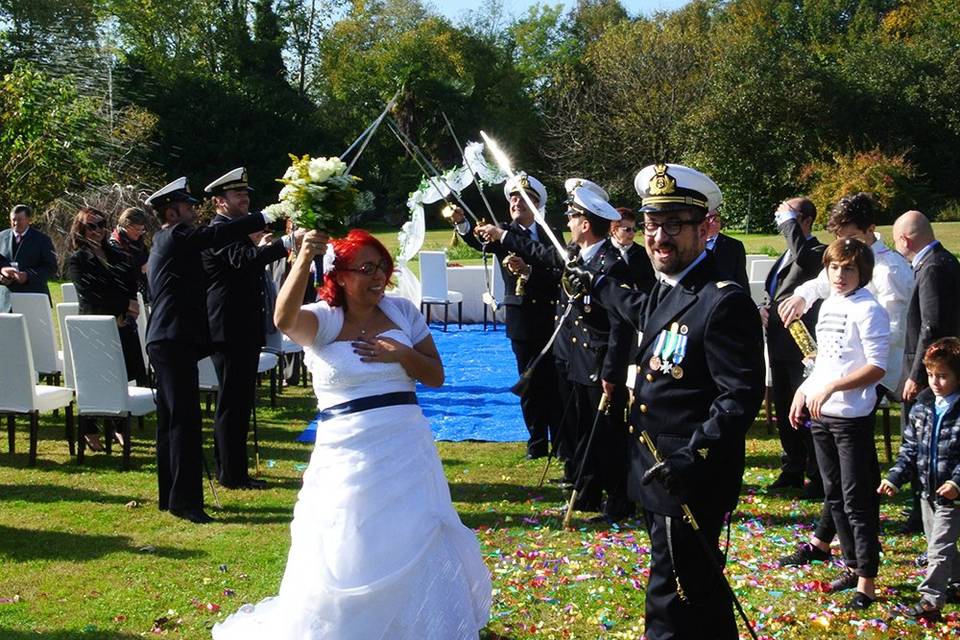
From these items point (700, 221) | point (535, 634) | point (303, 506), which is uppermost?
point (700, 221)

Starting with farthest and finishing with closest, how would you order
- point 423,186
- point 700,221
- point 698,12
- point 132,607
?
point 698,12 → point 423,186 → point 132,607 → point 700,221

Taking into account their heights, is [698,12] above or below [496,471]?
above

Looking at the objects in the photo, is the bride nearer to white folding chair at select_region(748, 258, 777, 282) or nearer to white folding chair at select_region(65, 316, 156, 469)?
white folding chair at select_region(65, 316, 156, 469)

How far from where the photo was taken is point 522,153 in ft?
164

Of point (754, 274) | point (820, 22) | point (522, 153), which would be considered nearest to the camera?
point (754, 274)

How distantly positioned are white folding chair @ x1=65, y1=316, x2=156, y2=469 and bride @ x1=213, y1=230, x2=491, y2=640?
4.28 meters

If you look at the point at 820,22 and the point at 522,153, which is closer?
the point at 522,153

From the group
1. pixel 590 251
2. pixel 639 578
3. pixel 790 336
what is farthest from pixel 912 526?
pixel 590 251

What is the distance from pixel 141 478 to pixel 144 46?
46759mm

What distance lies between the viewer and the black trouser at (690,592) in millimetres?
4023

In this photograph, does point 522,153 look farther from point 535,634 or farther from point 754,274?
point 535,634

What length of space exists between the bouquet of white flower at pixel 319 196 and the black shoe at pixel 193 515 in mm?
3174

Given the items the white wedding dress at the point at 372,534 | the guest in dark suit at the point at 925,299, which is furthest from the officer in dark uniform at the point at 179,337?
the guest in dark suit at the point at 925,299

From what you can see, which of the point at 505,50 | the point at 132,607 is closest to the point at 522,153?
the point at 505,50
